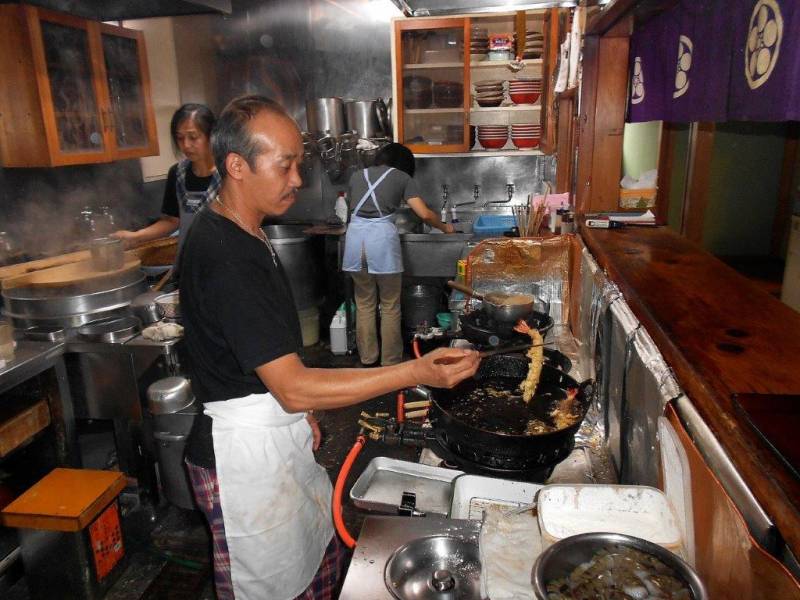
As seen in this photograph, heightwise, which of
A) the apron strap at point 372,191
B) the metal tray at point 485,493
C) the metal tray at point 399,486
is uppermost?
the apron strap at point 372,191

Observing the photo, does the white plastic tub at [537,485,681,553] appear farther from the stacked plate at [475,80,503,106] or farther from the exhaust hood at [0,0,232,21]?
the stacked plate at [475,80,503,106]

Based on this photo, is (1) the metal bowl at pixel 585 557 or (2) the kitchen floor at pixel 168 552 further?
(2) the kitchen floor at pixel 168 552

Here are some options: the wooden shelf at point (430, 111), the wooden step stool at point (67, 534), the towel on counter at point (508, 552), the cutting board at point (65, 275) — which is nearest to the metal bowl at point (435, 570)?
the towel on counter at point (508, 552)

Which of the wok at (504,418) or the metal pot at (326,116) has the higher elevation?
the metal pot at (326,116)

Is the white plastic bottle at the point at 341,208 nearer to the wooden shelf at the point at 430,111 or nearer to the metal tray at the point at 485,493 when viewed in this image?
the wooden shelf at the point at 430,111

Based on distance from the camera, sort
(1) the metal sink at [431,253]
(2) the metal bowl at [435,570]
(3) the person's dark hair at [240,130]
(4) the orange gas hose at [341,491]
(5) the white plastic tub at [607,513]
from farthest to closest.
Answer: (1) the metal sink at [431,253] < (4) the orange gas hose at [341,491] < (3) the person's dark hair at [240,130] < (2) the metal bowl at [435,570] < (5) the white plastic tub at [607,513]

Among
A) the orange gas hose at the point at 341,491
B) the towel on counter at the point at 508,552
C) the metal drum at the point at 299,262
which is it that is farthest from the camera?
the metal drum at the point at 299,262

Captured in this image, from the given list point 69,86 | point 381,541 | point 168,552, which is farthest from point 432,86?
point 381,541

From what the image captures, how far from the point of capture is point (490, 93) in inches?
247

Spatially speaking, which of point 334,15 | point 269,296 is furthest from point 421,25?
point 269,296

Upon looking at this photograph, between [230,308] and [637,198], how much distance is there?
2.84 metres

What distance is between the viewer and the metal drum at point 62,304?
3.45 meters

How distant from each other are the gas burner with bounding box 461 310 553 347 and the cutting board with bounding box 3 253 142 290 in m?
2.43

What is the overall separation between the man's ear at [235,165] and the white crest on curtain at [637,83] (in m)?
2.43
